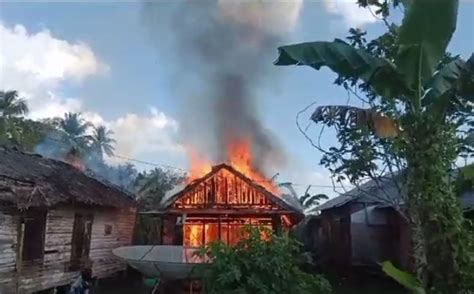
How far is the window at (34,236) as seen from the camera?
11992 mm

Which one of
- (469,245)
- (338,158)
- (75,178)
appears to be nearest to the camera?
(469,245)

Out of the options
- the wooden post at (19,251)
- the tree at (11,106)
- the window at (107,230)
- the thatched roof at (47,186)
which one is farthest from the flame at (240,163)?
the tree at (11,106)

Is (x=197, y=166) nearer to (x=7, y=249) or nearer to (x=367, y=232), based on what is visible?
(x=367, y=232)

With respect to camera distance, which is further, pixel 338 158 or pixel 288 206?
pixel 288 206

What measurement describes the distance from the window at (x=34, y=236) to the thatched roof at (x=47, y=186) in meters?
0.65

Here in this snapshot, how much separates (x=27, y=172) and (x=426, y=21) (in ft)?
33.0

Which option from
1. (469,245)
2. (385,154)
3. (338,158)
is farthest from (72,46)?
(469,245)

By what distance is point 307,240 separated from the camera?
24.5 metres

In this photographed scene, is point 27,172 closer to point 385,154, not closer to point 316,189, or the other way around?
point 385,154

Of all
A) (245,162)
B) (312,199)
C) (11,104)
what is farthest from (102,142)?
(245,162)

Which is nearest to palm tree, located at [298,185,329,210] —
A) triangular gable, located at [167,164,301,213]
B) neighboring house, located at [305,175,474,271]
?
neighboring house, located at [305,175,474,271]

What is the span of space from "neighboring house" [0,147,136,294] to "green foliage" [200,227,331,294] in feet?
14.4

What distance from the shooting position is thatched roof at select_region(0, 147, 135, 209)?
10055 mm

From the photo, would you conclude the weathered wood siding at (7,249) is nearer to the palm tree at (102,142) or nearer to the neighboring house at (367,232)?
the neighboring house at (367,232)
